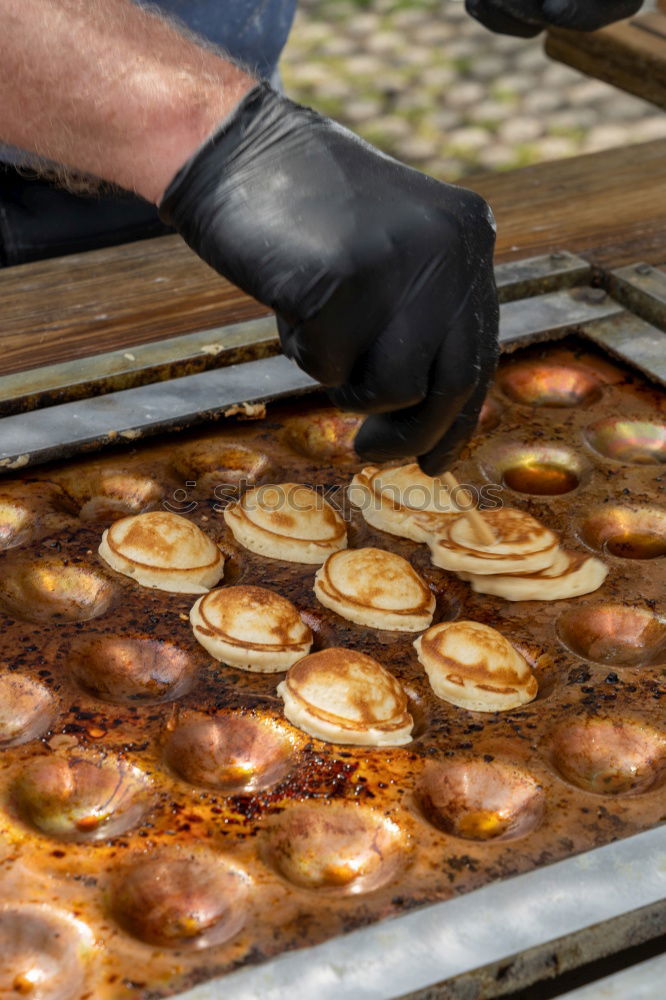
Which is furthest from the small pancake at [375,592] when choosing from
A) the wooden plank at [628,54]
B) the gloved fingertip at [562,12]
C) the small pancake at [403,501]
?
the wooden plank at [628,54]

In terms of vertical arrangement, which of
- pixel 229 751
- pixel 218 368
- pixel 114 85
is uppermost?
pixel 114 85

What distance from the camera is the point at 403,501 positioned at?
6.21ft

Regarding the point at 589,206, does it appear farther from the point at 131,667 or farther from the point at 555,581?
the point at 131,667

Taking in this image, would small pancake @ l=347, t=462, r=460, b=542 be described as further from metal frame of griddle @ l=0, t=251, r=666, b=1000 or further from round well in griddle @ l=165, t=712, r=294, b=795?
round well in griddle @ l=165, t=712, r=294, b=795

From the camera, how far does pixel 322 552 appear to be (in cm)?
180

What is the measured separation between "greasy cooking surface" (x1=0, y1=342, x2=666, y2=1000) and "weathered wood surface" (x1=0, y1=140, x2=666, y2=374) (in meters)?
0.32

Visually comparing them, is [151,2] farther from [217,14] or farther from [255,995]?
[255,995]

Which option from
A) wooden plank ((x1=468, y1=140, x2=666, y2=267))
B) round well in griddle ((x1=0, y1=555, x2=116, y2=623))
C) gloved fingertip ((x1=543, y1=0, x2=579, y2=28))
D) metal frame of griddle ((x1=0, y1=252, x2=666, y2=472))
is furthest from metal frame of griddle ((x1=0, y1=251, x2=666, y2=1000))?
gloved fingertip ((x1=543, y1=0, x2=579, y2=28))

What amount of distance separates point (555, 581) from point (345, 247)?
61cm

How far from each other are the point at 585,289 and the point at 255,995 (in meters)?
1.67

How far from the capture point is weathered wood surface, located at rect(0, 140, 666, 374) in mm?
2168

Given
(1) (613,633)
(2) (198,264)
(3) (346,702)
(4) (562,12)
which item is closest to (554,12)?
(4) (562,12)

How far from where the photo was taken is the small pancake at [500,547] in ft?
5.65

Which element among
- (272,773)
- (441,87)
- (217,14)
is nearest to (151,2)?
(217,14)
